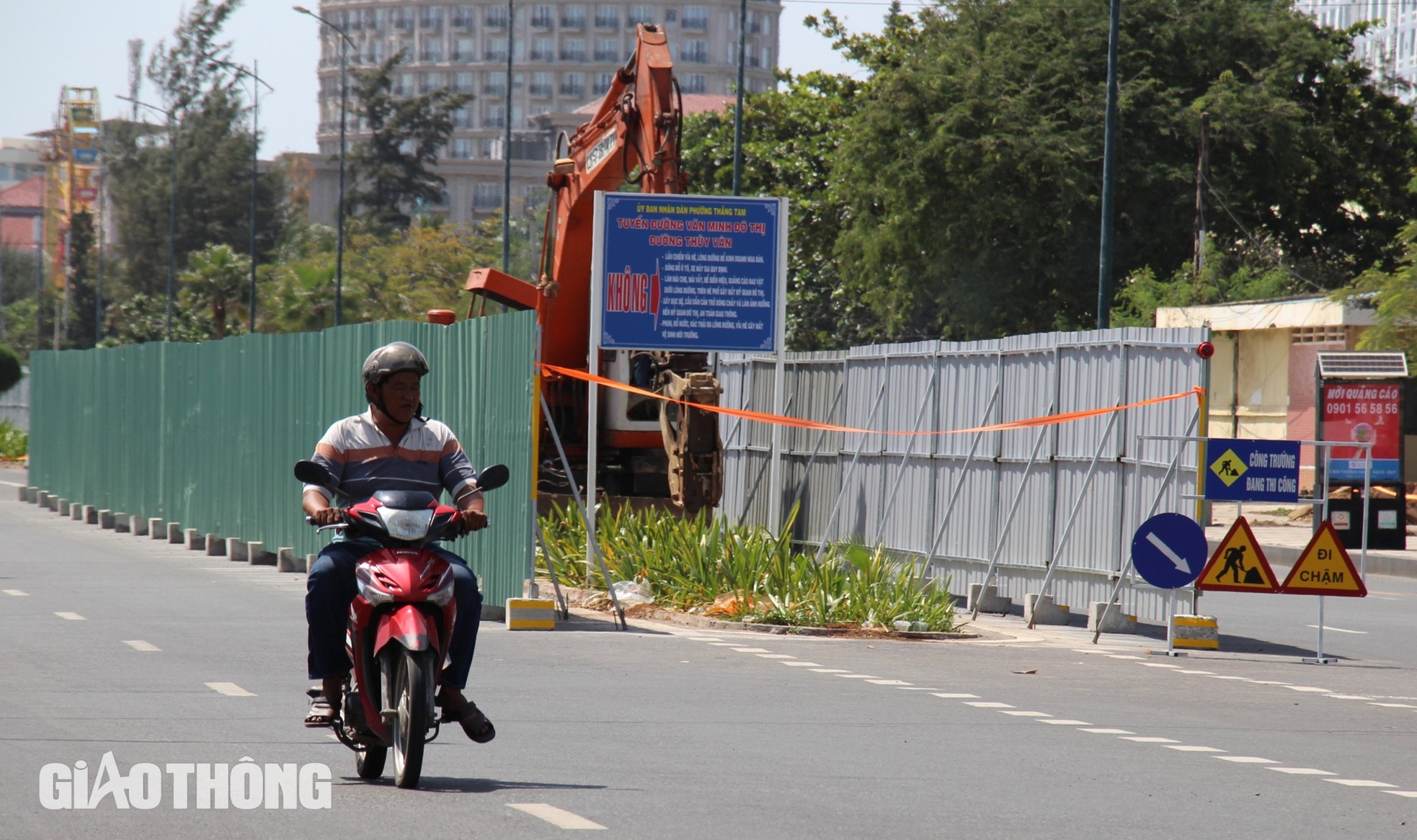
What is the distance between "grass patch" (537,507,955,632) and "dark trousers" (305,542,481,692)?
25.8ft

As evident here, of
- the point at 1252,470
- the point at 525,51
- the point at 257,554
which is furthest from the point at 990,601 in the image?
the point at 525,51

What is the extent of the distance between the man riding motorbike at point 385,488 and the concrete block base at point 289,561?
44.3ft

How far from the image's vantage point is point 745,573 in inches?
652

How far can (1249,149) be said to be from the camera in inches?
1641

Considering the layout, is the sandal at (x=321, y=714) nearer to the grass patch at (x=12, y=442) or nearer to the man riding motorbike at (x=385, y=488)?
the man riding motorbike at (x=385, y=488)

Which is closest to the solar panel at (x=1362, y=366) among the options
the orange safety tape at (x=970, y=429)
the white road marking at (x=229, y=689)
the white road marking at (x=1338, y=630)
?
the orange safety tape at (x=970, y=429)

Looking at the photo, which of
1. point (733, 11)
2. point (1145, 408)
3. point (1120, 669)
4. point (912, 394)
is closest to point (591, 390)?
point (912, 394)

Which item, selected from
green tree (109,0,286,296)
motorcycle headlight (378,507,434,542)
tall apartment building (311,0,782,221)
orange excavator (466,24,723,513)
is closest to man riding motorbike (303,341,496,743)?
motorcycle headlight (378,507,434,542)

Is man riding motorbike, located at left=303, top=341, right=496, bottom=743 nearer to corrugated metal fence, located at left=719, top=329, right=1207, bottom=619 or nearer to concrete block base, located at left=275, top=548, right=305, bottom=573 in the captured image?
corrugated metal fence, located at left=719, top=329, right=1207, bottom=619

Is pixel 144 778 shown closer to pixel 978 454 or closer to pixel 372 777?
pixel 372 777

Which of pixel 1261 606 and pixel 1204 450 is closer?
pixel 1204 450

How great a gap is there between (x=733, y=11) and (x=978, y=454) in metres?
163

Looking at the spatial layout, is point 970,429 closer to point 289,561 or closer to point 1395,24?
point 289,561

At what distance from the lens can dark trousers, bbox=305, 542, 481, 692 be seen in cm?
761
